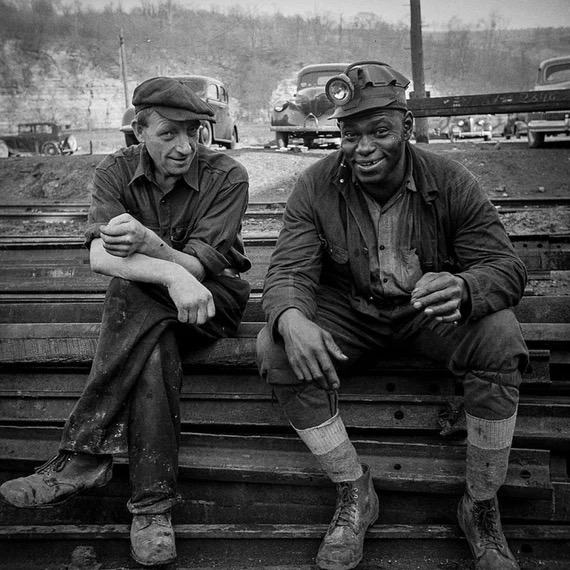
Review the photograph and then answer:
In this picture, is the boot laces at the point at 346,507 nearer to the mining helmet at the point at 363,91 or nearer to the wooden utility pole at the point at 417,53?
the mining helmet at the point at 363,91

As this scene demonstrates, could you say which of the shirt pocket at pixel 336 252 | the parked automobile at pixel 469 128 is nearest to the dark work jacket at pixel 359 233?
the shirt pocket at pixel 336 252

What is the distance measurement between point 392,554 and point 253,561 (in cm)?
56

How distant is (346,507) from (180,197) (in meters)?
1.69

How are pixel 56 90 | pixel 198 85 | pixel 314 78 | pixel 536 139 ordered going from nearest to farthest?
pixel 536 139
pixel 198 85
pixel 314 78
pixel 56 90

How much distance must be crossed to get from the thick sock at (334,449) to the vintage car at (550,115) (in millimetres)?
11983

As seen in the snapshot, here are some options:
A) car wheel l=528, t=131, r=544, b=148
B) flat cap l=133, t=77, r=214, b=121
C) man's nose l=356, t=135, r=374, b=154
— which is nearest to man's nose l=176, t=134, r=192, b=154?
flat cap l=133, t=77, r=214, b=121

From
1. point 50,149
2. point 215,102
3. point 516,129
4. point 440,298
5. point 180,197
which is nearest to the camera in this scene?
point 440,298

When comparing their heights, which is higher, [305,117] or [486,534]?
[305,117]

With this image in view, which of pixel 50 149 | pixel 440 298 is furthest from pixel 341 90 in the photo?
pixel 50 149

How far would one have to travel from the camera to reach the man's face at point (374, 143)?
2684 mm

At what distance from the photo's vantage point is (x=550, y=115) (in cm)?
1330

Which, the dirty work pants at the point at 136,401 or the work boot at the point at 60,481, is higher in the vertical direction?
the dirty work pants at the point at 136,401

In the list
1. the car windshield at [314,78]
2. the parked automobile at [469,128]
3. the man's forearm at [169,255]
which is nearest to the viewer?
the man's forearm at [169,255]

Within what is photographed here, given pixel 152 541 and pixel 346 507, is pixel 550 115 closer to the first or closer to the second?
pixel 346 507
